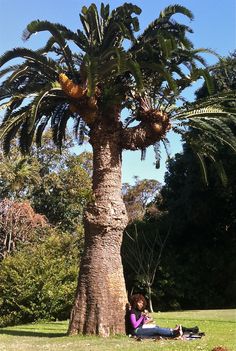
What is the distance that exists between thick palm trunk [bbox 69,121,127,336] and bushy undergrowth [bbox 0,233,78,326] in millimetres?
7536

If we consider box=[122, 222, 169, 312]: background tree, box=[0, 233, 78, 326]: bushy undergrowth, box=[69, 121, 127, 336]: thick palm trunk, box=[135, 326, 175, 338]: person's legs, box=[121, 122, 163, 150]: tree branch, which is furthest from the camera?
box=[122, 222, 169, 312]: background tree

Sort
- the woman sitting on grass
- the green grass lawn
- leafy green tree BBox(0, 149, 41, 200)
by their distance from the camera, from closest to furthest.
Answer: the green grass lawn, the woman sitting on grass, leafy green tree BBox(0, 149, 41, 200)

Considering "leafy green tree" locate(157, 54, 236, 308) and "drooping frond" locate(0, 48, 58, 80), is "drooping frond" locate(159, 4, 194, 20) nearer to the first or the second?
"drooping frond" locate(0, 48, 58, 80)

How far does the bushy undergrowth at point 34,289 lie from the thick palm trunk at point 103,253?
7.54 meters

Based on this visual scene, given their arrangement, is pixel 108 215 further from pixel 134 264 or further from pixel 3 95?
pixel 134 264

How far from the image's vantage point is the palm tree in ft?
34.1

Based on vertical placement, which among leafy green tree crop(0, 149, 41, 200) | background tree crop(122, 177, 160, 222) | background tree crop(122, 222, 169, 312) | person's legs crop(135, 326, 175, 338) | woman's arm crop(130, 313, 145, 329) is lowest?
person's legs crop(135, 326, 175, 338)

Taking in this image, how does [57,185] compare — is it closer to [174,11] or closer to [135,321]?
[174,11]

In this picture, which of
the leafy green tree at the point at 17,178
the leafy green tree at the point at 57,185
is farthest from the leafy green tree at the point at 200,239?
the leafy green tree at the point at 17,178

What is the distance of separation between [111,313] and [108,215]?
6.83 ft

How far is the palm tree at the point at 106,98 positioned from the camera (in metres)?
10.4

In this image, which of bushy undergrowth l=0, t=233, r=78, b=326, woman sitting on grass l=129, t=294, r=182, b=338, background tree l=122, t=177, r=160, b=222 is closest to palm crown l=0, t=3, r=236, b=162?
woman sitting on grass l=129, t=294, r=182, b=338

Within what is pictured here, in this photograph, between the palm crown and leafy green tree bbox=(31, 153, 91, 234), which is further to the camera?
leafy green tree bbox=(31, 153, 91, 234)

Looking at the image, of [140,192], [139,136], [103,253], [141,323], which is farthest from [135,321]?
[140,192]
